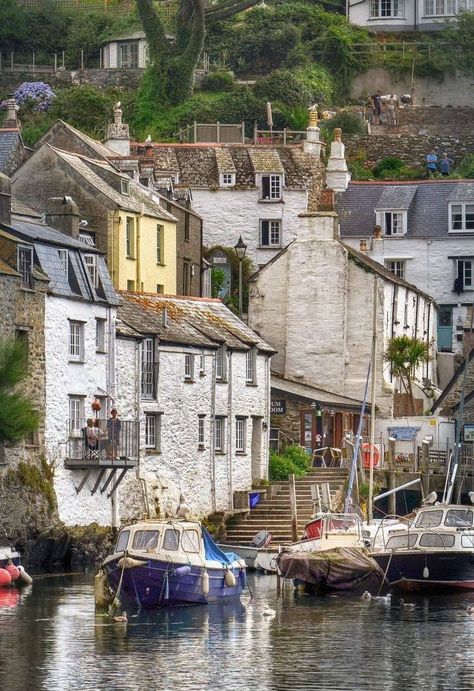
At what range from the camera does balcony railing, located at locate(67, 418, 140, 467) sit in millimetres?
79125

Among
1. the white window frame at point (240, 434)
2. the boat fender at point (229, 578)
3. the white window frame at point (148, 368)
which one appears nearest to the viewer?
the boat fender at point (229, 578)

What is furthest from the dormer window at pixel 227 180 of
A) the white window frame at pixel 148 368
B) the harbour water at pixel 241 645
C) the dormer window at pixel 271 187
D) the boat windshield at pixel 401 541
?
the harbour water at pixel 241 645

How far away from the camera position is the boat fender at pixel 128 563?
63.8 meters

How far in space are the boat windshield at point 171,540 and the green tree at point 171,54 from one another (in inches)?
3103

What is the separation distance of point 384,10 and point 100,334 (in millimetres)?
80422

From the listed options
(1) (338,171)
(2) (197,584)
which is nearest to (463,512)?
(2) (197,584)

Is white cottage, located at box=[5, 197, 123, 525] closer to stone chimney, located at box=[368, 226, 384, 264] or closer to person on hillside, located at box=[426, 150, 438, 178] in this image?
stone chimney, located at box=[368, 226, 384, 264]

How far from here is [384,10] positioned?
158 meters

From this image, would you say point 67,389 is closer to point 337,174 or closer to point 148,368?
point 148,368

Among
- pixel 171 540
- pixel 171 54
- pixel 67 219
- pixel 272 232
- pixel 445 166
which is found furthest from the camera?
pixel 171 54

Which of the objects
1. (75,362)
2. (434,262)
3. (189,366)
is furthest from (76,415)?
(434,262)

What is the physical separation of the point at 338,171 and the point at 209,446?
36.8 m

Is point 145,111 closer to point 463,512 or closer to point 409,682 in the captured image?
point 463,512

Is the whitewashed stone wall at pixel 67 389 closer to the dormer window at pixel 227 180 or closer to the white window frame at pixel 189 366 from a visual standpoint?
the white window frame at pixel 189 366
